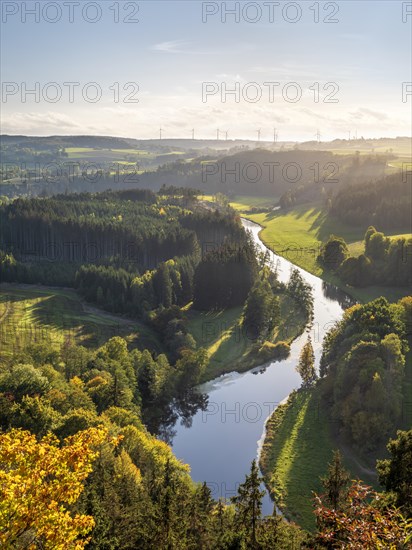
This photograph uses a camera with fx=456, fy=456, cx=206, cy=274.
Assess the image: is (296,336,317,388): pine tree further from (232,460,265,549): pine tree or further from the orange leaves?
the orange leaves

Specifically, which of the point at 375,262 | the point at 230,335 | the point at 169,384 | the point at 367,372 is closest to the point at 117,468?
the point at 169,384

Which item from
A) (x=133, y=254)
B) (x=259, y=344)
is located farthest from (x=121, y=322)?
(x=133, y=254)

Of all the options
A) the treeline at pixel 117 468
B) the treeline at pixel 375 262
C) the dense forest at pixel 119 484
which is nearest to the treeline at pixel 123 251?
the treeline at pixel 375 262

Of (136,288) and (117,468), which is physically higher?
(136,288)

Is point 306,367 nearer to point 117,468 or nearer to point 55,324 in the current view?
point 117,468

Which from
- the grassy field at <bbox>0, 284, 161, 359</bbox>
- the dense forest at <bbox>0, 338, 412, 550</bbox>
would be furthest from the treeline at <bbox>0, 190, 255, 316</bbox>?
the dense forest at <bbox>0, 338, 412, 550</bbox>

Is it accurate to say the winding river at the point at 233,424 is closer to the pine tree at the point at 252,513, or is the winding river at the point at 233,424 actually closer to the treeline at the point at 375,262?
the pine tree at the point at 252,513
